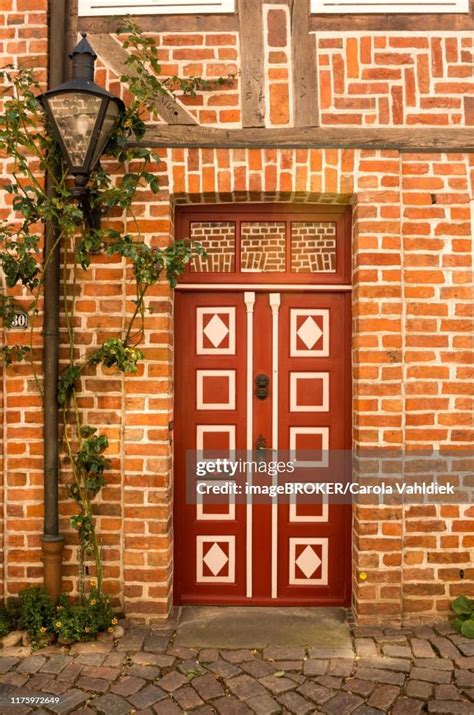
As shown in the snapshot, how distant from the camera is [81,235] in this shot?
3971 mm

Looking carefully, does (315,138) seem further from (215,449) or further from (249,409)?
(215,449)

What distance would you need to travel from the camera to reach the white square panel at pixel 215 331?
4.26 meters

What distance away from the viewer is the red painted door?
4262 mm

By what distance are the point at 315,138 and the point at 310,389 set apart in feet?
5.51

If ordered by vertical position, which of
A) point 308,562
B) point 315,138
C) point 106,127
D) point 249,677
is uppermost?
point 315,138

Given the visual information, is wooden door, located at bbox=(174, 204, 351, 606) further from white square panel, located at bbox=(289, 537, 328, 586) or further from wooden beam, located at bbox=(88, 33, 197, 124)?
wooden beam, located at bbox=(88, 33, 197, 124)

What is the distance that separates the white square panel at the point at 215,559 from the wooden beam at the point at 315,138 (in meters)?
2.70

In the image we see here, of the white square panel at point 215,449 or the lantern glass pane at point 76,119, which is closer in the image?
the lantern glass pane at point 76,119

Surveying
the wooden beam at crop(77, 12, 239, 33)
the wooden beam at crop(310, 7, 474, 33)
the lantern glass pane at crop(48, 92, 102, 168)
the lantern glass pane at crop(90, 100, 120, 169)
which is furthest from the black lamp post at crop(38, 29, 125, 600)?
the wooden beam at crop(310, 7, 474, 33)

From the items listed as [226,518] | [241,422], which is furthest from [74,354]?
[226,518]

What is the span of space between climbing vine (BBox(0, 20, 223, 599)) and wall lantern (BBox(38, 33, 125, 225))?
0.12 metres

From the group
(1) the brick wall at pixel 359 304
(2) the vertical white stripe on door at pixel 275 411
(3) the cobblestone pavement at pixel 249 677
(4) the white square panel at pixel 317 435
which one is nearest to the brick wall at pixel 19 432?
(1) the brick wall at pixel 359 304

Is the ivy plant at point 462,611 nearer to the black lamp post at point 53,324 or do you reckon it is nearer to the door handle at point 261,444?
the door handle at point 261,444

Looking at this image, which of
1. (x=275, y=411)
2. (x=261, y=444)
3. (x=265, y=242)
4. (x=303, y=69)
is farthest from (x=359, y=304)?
(x=303, y=69)
